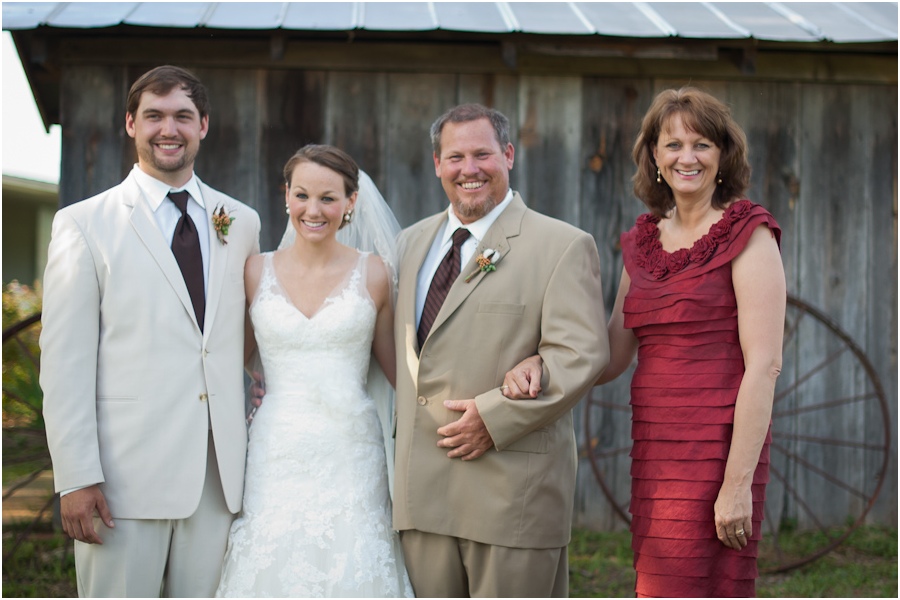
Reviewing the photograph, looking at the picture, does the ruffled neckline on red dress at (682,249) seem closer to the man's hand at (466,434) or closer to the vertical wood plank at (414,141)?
the man's hand at (466,434)

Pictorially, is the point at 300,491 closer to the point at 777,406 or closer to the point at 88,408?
the point at 88,408

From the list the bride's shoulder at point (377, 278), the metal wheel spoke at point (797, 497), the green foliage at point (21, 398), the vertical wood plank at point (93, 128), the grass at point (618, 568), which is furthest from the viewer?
the metal wheel spoke at point (797, 497)

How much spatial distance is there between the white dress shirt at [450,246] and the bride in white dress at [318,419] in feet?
0.67

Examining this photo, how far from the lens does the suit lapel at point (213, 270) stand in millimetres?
3139

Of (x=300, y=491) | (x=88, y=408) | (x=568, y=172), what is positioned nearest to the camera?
(x=88, y=408)

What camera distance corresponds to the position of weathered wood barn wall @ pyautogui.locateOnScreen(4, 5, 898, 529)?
5172 millimetres

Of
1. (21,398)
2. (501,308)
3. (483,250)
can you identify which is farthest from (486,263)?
(21,398)

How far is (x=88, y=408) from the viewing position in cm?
298

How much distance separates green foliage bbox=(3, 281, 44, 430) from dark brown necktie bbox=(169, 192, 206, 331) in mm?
2500

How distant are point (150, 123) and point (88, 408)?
107 centimetres

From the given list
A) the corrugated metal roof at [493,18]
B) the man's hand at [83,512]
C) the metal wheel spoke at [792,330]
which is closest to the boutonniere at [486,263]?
the man's hand at [83,512]

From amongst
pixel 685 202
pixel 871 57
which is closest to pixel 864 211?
pixel 871 57

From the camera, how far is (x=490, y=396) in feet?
9.96

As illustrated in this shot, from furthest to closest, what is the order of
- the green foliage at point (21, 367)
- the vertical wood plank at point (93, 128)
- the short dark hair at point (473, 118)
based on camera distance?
1. the green foliage at point (21, 367)
2. the vertical wood plank at point (93, 128)
3. the short dark hair at point (473, 118)
